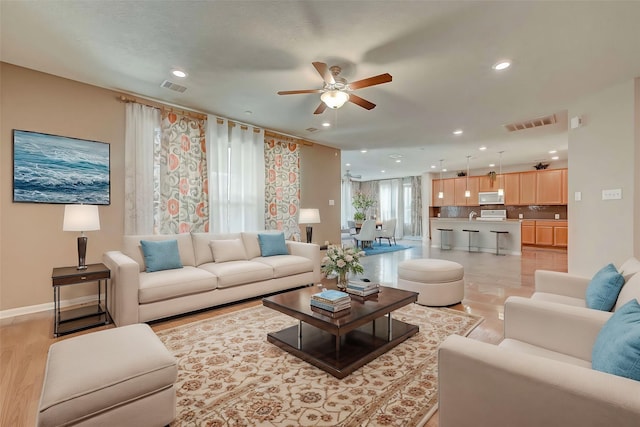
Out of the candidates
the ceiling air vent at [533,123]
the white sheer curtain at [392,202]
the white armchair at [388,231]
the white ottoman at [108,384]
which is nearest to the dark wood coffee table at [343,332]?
the white ottoman at [108,384]

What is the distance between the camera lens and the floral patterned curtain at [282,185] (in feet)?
18.1

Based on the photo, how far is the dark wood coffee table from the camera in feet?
6.77

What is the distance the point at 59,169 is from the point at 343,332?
381 centimetres

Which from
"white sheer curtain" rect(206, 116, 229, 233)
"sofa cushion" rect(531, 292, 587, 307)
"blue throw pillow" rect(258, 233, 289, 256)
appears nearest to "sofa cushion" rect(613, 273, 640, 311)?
"sofa cushion" rect(531, 292, 587, 307)

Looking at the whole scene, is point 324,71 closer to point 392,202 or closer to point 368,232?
point 368,232

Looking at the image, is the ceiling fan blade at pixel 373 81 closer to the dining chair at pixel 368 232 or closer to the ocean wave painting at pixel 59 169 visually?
the ocean wave painting at pixel 59 169

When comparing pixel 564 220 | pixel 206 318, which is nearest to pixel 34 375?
pixel 206 318

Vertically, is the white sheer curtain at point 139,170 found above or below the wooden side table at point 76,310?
above

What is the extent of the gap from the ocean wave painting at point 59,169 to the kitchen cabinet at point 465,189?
10.5 metres

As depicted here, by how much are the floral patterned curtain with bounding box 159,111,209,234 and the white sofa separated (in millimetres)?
609

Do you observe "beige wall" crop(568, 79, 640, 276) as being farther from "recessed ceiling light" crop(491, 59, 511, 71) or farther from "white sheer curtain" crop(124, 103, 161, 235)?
"white sheer curtain" crop(124, 103, 161, 235)

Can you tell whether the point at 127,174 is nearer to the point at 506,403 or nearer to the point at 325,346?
the point at 325,346

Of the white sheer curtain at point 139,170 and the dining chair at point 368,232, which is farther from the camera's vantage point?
the dining chair at point 368,232

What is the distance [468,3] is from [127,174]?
4.24 metres
